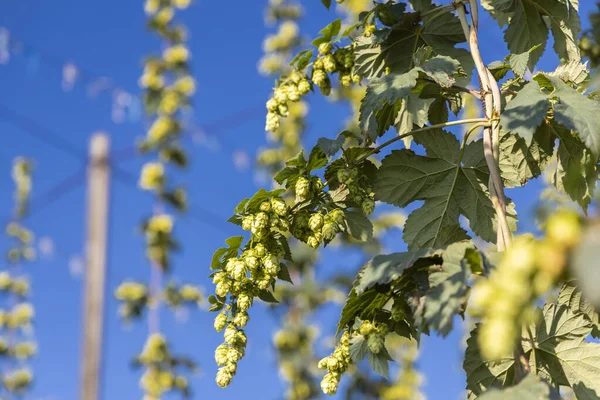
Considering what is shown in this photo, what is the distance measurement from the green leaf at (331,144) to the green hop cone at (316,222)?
0.17m

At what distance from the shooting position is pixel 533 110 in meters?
1.59

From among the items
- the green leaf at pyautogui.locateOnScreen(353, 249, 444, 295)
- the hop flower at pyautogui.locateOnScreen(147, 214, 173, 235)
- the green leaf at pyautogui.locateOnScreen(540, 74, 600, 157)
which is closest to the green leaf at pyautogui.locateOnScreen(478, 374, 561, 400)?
the green leaf at pyautogui.locateOnScreen(353, 249, 444, 295)

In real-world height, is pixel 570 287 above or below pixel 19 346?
below

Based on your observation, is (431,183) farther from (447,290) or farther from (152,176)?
(152,176)

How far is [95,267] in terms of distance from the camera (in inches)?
347

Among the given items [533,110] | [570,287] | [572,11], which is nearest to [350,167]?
[533,110]

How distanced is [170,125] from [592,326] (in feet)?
27.4

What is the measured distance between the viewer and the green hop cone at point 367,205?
1.91 m

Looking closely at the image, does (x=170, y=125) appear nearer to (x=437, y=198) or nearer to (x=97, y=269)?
(x=97, y=269)

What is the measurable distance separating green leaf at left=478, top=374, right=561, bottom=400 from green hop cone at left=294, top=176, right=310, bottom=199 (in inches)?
30.5

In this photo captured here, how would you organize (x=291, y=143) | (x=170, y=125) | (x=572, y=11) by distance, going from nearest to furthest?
(x=572, y=11) < (x=170, y=125) < (x=291, y=143)

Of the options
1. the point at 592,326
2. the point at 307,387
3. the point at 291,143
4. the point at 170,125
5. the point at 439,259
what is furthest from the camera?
the point at 291,143

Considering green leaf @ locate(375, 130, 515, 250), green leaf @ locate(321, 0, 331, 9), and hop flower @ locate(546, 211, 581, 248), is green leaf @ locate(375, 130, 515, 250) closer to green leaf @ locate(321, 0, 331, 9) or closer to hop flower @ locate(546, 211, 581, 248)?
green leaf @ locate(321, 0, 331, 9)

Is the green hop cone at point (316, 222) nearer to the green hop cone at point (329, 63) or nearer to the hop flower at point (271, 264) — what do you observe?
the hop flower at point (271, 264)
